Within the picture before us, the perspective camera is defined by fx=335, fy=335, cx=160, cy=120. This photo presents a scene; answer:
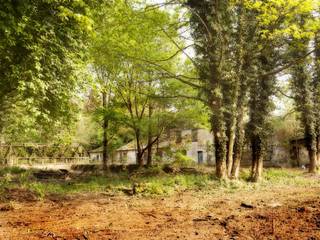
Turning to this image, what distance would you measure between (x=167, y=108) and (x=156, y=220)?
19024mm

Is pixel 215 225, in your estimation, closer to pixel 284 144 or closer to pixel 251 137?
pixel 251 137

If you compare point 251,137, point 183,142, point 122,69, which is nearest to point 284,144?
point 183,142

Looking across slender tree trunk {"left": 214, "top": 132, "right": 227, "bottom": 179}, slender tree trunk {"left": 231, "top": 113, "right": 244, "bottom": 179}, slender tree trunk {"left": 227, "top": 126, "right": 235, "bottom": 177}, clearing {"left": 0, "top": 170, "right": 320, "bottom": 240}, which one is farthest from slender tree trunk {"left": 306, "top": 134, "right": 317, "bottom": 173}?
clearing {"left": 0, "top": 170, "right": 320, "bottom": 240}

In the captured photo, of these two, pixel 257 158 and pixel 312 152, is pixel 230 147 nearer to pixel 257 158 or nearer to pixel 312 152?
pixel 257 158

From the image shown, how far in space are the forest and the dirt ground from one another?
0.04 m

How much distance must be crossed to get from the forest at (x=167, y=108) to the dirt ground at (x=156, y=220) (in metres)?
0.04

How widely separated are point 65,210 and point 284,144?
97.9 ft

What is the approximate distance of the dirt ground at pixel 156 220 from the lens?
7102 millimetres

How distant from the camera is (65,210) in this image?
1062 cm

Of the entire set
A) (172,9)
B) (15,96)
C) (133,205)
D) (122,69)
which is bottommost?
(133,205)

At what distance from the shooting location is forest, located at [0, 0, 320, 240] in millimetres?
8656

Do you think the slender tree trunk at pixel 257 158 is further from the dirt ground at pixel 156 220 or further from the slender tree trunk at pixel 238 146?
the dirt ground at pixel 156 220

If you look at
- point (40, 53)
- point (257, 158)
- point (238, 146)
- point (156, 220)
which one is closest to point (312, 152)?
point (257, 158)

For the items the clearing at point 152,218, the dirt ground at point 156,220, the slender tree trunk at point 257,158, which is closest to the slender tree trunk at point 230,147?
the slender tree trunk at point 257,158
